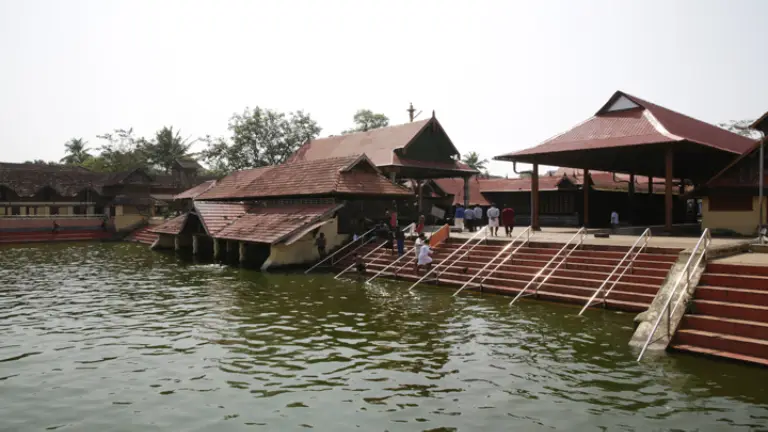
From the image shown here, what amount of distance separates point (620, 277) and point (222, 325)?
10434 mm

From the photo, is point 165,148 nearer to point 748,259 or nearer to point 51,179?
point 51,179

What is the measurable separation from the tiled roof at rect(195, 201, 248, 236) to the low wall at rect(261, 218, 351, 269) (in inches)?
237

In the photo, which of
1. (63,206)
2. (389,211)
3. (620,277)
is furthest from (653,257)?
(63,206)

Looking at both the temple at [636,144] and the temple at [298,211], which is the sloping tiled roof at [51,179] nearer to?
the temple at [298,211]

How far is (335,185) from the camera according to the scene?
24203 mm

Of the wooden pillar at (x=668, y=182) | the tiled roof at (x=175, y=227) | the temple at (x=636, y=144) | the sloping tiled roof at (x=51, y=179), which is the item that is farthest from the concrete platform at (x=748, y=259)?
the sloping tiled roof at (x=51, y=179)

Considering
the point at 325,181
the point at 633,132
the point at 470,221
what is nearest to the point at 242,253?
the point at 325,181

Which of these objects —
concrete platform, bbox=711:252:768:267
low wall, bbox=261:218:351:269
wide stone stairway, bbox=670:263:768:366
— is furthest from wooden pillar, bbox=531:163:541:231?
wide stone stairway, bbox=670:263:768:366

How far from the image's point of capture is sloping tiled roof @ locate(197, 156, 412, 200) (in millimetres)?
24719

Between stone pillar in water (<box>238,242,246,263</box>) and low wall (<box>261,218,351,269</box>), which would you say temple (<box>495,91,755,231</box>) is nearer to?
low wall (<box>261,218,351,269</box>)

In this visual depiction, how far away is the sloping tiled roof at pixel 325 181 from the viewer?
24.7 metres

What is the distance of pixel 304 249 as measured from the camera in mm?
23016

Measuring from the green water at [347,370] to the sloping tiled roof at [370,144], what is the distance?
18150mm

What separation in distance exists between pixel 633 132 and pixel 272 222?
16064 mm
